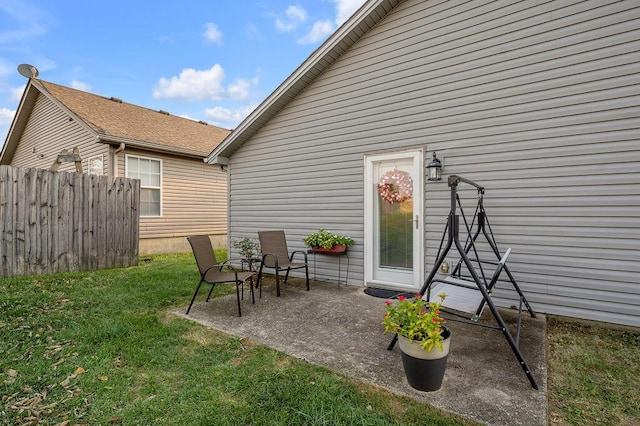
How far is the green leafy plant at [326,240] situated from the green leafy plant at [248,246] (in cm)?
123

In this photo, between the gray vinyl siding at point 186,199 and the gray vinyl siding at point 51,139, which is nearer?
the gray vinyl siding at point 51,139

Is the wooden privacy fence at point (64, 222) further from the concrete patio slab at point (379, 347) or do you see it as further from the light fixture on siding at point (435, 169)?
the light fixture on siding at point (435, 169)

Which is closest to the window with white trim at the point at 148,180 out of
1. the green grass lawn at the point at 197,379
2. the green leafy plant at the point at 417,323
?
the green grass lawn at the point at 197,379

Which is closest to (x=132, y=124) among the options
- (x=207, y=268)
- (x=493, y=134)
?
(x=207, y=268)

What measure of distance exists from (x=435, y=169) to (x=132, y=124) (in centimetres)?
899

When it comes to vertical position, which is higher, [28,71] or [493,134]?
[28,71]

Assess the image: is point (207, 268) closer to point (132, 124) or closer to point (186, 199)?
point (186, 199)

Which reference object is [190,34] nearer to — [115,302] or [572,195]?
[115,302]

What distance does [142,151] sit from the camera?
8.76m

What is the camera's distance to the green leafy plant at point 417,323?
206 cm

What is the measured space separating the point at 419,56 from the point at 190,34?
1089cm

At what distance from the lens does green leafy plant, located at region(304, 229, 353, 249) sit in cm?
525

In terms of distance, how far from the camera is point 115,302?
432 centimetres

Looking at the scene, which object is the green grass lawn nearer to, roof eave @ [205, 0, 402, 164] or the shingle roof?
roof eave @ [205, 0, 402, 164]
